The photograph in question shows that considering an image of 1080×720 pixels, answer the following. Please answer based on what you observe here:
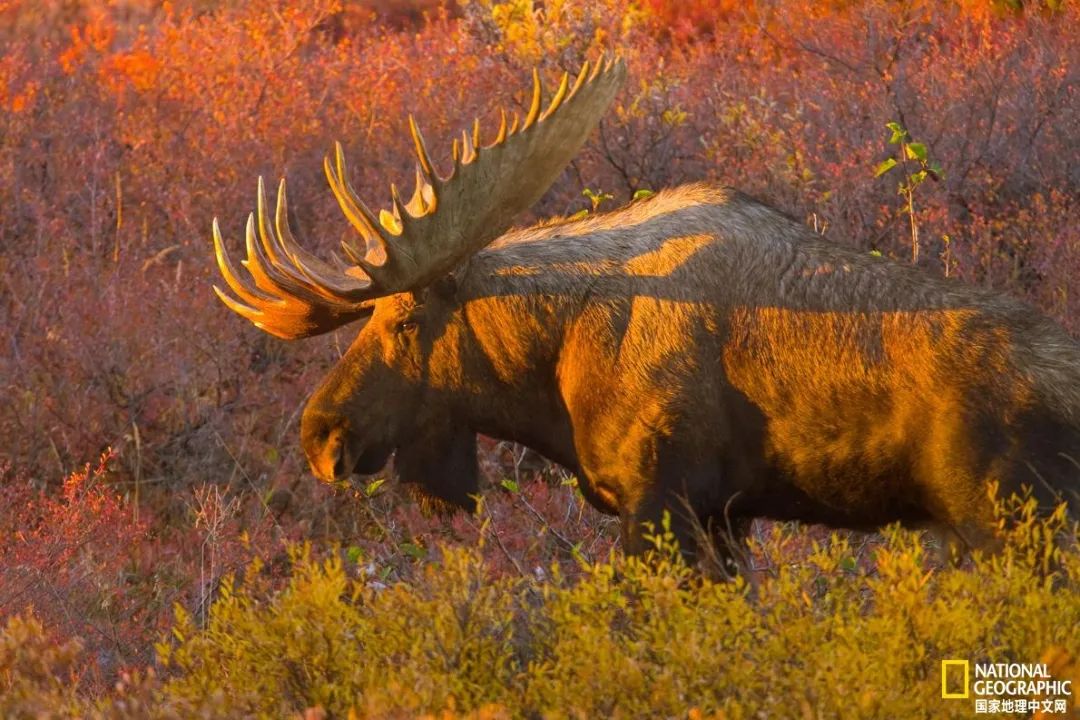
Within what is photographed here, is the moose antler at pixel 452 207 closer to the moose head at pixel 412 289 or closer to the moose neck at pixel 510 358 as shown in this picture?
the moose head at pixel 412 289

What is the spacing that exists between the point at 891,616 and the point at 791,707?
355 millimetres

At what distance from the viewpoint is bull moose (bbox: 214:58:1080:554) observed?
472cm

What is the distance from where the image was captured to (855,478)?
191 inches

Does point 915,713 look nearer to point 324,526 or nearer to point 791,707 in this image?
point 791,707

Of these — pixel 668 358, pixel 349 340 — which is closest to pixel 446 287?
pixel 668 358

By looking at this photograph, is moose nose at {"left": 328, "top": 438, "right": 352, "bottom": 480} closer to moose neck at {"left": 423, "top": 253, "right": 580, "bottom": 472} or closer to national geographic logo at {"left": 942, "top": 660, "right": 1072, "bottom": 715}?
moose neck at {"left": 423, "top": 253, "right": 580, "bottom": 472}

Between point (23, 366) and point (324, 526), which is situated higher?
point (23, 366)

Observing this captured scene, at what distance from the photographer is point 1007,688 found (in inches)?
159

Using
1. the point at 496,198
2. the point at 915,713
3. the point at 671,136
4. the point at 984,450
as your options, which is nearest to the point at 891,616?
the point at 915,713

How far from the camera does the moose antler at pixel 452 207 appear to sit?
511cm

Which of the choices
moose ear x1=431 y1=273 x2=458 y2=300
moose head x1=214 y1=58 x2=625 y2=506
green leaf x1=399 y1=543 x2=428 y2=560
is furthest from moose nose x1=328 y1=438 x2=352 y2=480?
green leaf x1=399 y1=543 x2=428 y2=560

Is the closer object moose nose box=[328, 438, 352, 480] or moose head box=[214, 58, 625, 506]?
moose head box=[214, 58, 625, 506]

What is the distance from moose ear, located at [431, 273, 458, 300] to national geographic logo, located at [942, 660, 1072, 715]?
1.90 meters

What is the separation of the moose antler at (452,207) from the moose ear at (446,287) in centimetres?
9
